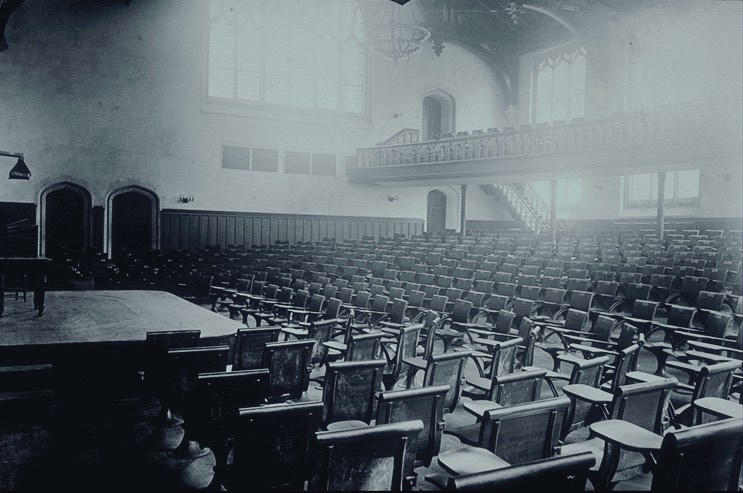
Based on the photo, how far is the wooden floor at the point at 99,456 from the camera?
128 inches

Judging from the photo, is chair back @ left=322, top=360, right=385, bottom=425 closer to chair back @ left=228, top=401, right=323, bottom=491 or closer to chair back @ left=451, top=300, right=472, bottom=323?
chair back @ left=228, top=401, right=323, bottom=491

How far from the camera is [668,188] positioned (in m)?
16.1

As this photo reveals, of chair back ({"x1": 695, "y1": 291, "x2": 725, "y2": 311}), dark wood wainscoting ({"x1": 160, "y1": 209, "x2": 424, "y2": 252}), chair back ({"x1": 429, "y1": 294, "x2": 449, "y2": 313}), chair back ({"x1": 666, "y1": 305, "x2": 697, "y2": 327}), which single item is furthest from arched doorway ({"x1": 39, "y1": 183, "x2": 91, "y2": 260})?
chair back ({"x1": 695, "y1": 291, "x2": 725, "y2": 311})

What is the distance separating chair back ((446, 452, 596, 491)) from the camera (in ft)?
5.70

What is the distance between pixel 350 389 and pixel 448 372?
2.71 feet

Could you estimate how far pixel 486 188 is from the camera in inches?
807

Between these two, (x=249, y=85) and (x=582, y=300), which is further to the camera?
(x=249, y=85)

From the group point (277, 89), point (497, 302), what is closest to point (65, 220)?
point (277, 89)

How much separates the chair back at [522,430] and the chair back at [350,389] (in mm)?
916

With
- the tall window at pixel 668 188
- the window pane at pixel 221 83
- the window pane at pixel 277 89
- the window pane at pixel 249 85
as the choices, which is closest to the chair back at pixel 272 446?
the tall window at pixel 668 188

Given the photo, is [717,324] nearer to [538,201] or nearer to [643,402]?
[643,402]

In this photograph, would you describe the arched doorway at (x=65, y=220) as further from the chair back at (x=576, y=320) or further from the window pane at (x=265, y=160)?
the chair back at (x=576, y=320)

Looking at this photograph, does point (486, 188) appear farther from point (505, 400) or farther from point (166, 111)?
point (505, 400)

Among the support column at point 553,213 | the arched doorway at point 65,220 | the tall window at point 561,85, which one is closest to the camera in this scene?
the support column at point 553,213
